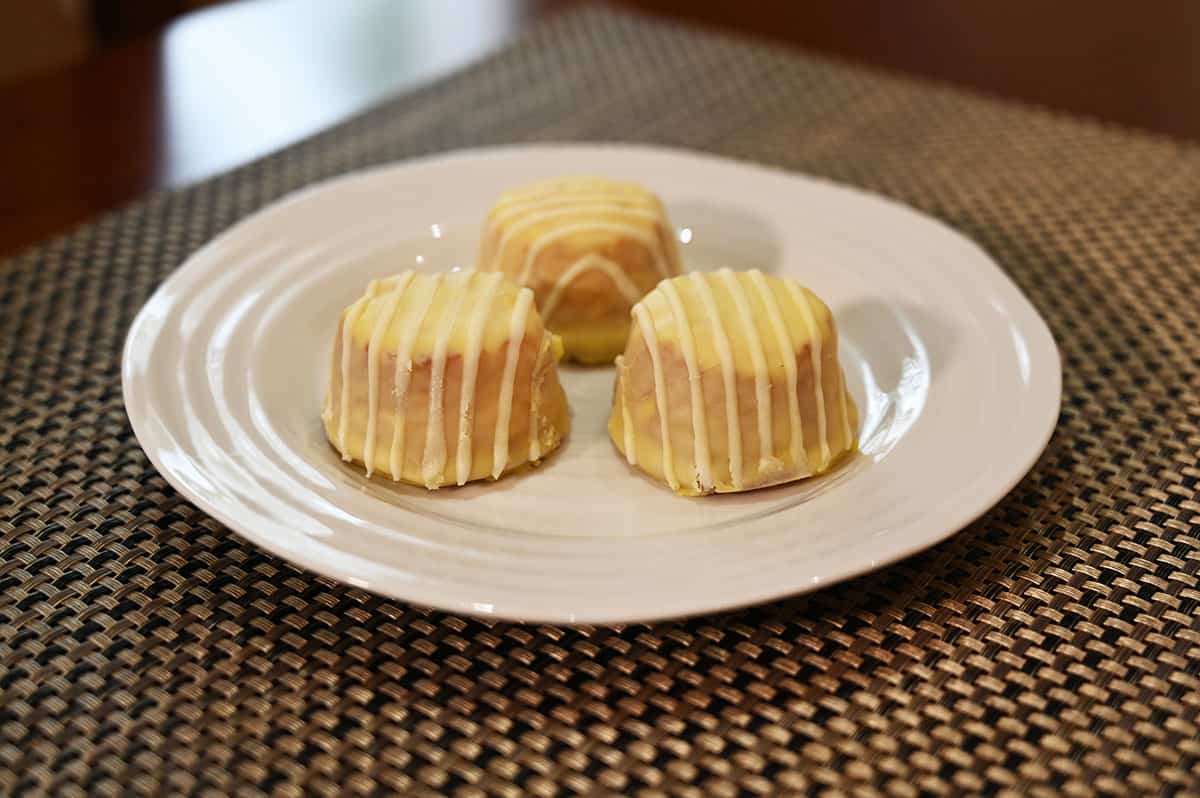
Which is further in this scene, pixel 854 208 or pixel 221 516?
pixel 854 208

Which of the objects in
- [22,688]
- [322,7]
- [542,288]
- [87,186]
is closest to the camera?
[22,688]

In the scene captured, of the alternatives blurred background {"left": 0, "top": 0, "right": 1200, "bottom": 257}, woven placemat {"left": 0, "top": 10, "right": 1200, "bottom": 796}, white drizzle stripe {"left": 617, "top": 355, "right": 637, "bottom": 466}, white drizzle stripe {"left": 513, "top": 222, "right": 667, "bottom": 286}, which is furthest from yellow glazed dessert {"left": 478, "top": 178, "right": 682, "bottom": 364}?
blurred background {"left": 0, "top": 0, "right": 1200, "bottom": 257}

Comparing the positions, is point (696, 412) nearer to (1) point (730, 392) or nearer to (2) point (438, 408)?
(1) point (730, 392)

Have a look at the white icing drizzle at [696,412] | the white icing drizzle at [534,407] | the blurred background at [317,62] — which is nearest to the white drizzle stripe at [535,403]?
the white icing drizzle at [534,407]

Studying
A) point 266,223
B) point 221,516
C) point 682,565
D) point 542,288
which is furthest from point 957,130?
point 221,516

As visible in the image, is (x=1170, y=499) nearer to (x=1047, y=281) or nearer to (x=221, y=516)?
(x=1047, y=281)

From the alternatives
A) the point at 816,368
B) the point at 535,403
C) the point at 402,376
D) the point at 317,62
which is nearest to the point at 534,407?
the point at 535,403

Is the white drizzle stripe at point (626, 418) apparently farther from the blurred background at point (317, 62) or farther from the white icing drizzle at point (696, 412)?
the blurred background at point (317, 62)
